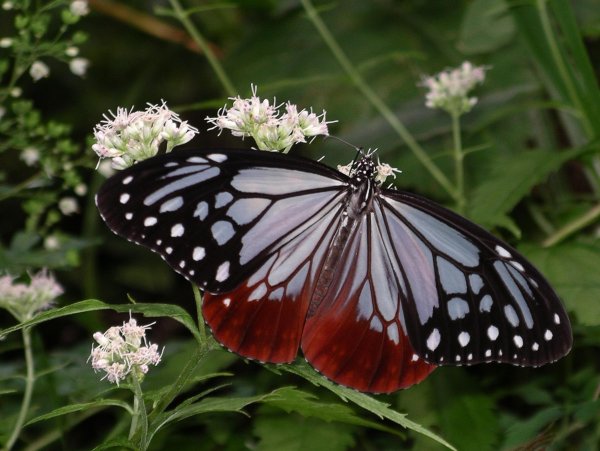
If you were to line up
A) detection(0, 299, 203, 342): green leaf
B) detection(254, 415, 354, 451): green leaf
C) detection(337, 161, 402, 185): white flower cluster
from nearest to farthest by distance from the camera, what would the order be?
1. detection(0, 299, 203, 342): green leaf
2. detection(337, 161, 402, 185): white flower cluster
3. detection(254, 415, 354, 451): green leaf

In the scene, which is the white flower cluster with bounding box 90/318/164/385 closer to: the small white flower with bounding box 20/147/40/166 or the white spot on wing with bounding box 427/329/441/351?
the white spot on wing with bounding box 427/329/441/351

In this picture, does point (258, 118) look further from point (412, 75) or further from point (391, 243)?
point (412, 75)

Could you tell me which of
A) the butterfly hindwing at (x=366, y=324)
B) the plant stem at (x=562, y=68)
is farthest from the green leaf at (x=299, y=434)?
the plant stem at (x=562, y=68)

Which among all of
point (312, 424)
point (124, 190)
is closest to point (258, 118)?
point (124, 190)

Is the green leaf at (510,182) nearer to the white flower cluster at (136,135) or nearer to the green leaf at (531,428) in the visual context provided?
the green leaf at (531,428)

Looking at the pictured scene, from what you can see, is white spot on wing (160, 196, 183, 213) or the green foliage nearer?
white spot on wing (160, 196, 183, 213)

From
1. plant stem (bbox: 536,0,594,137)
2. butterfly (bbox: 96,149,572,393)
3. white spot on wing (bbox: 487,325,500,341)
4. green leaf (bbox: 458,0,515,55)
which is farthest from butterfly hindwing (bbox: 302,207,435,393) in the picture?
green leaf (bbox: 458,0,515,55)

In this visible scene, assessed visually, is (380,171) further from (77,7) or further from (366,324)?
(77,7)
